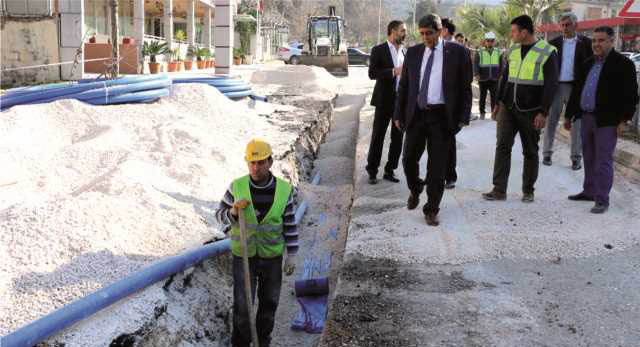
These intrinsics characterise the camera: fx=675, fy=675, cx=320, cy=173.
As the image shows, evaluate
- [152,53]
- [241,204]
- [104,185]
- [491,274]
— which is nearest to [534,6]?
[152,53]

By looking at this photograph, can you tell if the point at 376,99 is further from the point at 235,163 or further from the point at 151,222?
the point at 151,222

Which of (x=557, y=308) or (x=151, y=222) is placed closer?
(x=557, y=308)

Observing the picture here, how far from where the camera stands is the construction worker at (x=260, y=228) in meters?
3.89

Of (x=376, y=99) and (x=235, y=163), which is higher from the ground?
(x=376, y=99)

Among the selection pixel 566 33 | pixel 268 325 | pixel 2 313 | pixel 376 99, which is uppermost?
pixel 566 33

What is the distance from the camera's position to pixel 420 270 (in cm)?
468

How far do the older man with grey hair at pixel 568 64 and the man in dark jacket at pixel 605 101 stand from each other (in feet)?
3.89

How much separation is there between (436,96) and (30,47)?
14459 millimetres

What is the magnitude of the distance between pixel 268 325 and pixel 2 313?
60.9 inches

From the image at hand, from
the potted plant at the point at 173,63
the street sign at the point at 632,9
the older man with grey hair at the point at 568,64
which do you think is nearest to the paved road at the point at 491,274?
the older man with grey hair at the point at 568,64

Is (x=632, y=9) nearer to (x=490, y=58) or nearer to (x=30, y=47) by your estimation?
(x=490, y=58)

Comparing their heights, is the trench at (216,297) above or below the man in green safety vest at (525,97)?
below

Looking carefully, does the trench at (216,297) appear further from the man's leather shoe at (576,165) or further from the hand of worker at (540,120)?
the man's leather shoe at (576,165)

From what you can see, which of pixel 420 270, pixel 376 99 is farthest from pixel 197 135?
pixel 420 270
